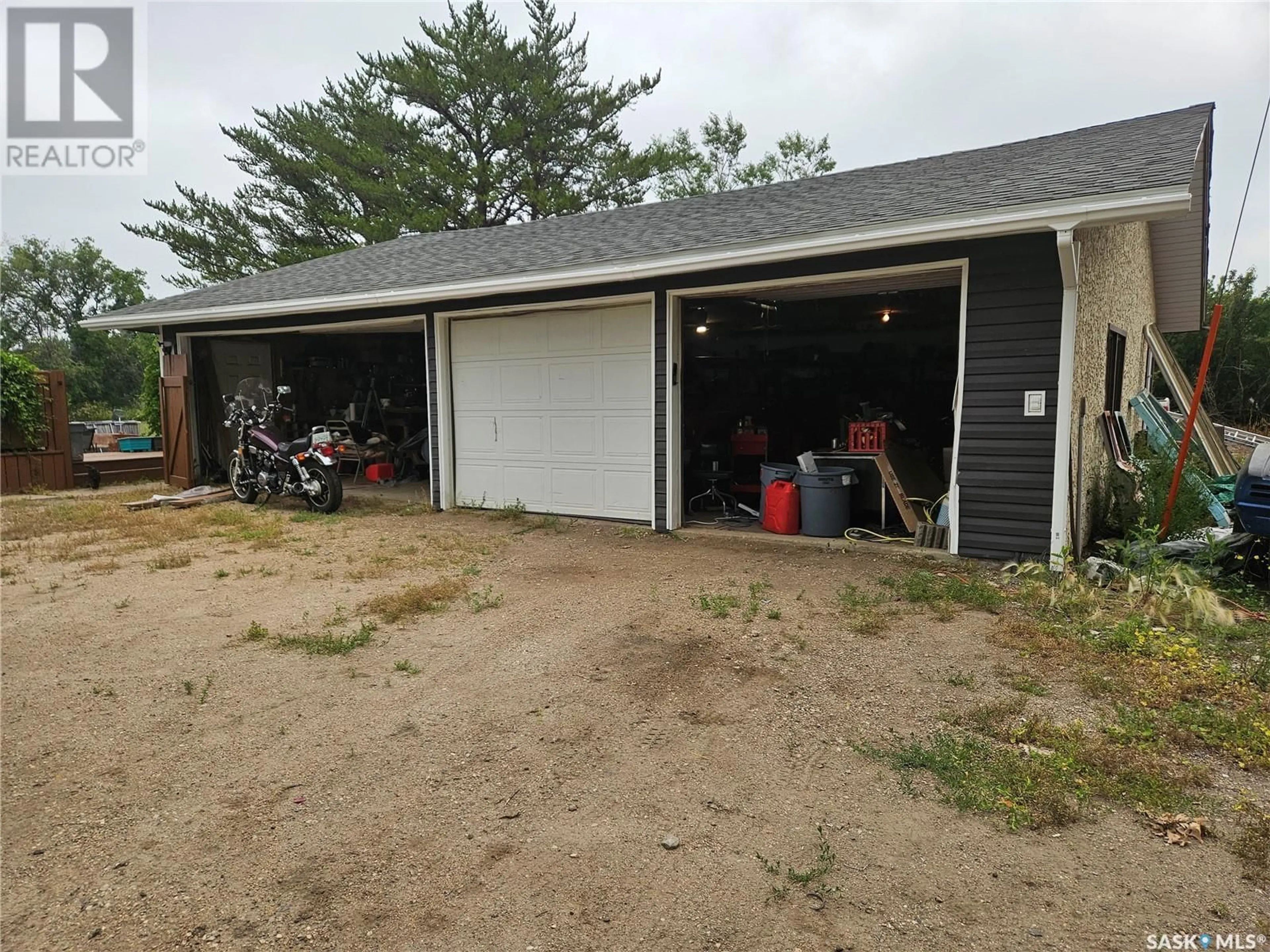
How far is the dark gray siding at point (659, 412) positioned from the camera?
651 centimetres

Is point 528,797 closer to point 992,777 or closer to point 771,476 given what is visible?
point 992,777

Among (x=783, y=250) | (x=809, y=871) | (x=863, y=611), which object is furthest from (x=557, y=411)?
(x=809, y=871)

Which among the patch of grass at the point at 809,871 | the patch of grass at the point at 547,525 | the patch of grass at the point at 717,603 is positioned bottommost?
the patch of grass at the point at 809,871

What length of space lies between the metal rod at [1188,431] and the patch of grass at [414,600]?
4.65m

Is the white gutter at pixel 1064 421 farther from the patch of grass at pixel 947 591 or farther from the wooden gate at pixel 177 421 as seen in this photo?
the wooden gate at pixel 177 421

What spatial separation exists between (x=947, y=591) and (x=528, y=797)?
3174 mm

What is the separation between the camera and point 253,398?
8328mm

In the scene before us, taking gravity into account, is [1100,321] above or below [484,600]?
above

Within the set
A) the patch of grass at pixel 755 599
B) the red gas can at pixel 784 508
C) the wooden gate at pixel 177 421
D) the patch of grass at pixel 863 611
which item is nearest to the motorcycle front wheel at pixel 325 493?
the wooden gate at pixel 177 421

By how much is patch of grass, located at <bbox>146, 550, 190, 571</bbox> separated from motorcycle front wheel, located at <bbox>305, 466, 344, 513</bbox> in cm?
193

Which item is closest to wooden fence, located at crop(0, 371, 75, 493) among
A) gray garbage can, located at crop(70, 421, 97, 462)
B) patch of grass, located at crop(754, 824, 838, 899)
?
gray garbage can, located at crop(70, 421, 97, 462)

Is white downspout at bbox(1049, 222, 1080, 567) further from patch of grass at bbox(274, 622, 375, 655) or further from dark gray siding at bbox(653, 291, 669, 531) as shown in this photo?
patch of grass at bbox(274, 622, 375, 655)

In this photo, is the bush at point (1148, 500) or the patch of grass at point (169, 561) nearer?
the bush at point (1148, 500)

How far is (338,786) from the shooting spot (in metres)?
2.41
